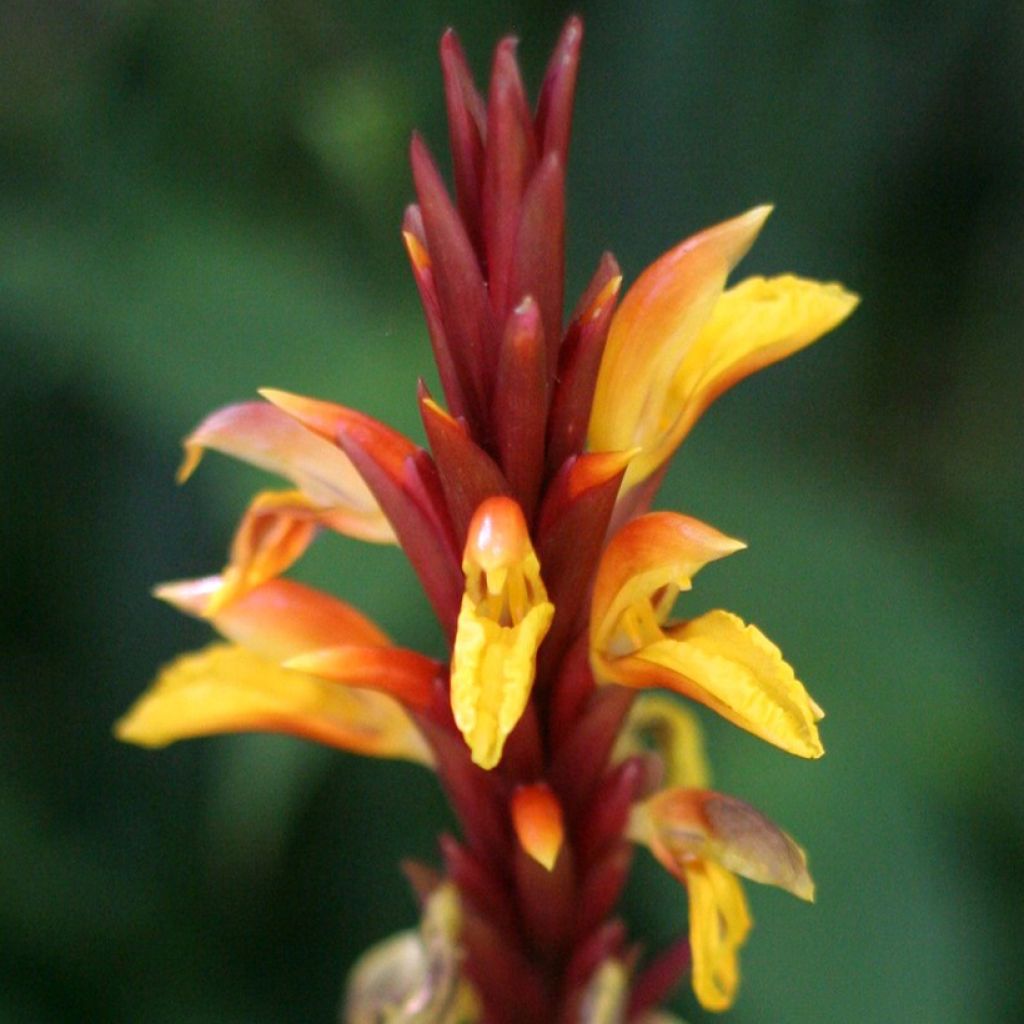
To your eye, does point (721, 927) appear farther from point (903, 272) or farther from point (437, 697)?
point (903, 272)

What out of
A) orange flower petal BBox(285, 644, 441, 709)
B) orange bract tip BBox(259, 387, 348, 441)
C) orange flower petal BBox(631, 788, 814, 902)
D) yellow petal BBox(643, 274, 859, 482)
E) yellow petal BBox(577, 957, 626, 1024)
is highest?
orange bract tip BBox(259, 387, 348, 441)

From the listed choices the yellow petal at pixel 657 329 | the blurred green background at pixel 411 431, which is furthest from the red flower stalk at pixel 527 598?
the blurred green background at pixel 411 431

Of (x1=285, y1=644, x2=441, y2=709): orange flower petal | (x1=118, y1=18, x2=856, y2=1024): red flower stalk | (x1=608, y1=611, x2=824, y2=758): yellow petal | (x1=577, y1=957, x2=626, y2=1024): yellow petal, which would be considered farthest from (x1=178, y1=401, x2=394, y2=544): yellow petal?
(x1=577, y1=957, x2=626, y2=1024): yellow petal

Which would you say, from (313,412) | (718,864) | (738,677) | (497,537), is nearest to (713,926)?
(718,864)

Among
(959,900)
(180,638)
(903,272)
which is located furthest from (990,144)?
(180,638)

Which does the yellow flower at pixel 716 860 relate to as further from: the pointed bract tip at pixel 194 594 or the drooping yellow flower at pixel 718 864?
the pointed bract tip at pixel 194 594

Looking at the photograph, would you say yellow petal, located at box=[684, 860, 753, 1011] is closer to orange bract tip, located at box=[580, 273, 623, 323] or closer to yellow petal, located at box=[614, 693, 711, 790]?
yellow petal, located at box=[614, 693, 711, 790]
